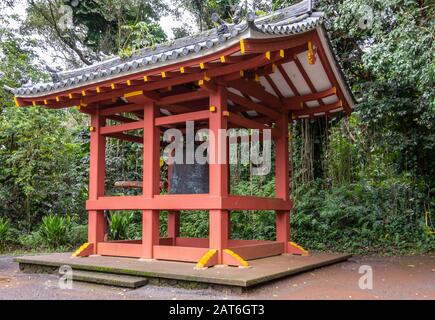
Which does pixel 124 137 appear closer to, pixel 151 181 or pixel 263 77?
pixel 151 181

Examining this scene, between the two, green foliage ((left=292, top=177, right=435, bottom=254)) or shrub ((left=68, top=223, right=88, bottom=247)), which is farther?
shrub ((left=68, top=223, right=88, bottom=247))

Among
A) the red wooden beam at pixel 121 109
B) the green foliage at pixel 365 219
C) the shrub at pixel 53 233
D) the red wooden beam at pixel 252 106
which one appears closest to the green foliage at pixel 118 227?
the shrub at pixel 53 233

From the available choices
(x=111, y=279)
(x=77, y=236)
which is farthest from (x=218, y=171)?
(x=77, y=236)

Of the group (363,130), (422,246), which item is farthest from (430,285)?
(363,130)

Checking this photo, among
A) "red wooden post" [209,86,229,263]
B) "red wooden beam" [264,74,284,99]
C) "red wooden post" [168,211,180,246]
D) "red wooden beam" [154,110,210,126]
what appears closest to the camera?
"red wooden post" [209,86,229,263]

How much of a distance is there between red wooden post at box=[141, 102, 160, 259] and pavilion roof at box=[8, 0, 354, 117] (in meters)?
0.82

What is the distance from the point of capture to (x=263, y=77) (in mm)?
6051

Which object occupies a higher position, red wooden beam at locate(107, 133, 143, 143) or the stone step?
red wooden beam at locate(107, 133, 143, 143)

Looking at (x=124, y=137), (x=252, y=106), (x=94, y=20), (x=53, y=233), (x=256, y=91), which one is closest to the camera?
(x=252, y=106)

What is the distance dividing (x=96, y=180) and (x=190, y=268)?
92.4 inches

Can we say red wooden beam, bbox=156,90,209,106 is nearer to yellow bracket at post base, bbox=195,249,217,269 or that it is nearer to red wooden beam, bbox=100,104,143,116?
red wooden beam, bbox=100,104,143,116

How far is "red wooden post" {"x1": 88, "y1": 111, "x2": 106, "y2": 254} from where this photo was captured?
631 centimetres

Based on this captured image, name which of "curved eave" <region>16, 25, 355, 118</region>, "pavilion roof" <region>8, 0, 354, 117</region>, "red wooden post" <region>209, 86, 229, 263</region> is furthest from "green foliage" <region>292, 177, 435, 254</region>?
"red wooden post" <region>209, 86, 229, 263</region>
